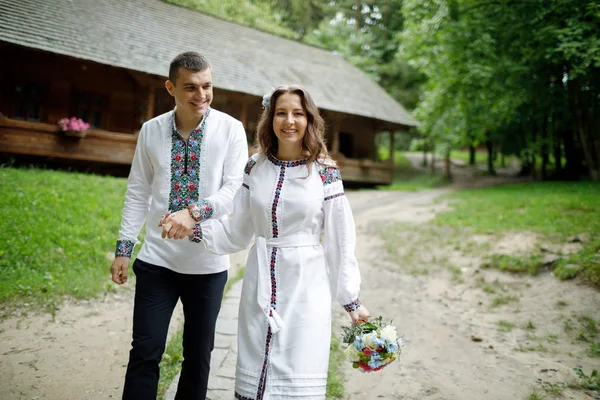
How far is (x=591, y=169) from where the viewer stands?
14000 mm

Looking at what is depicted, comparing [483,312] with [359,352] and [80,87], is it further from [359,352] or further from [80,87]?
[80,87]

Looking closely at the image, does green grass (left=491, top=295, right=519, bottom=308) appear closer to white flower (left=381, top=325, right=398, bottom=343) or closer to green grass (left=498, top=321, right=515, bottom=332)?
green grass (left=498, top=321, right=515, bottom=332)

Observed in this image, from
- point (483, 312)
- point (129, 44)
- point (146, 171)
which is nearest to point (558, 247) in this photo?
point (483, 312)

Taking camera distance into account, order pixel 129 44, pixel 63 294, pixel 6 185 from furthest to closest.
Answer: pixel 129 44, pixel 6 185, pixel 63 294

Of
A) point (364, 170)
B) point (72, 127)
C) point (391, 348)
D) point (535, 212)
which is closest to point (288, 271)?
point (391, 348)

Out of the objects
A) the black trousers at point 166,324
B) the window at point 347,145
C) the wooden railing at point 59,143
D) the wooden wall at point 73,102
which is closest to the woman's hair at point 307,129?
the black trousers at point 166,324

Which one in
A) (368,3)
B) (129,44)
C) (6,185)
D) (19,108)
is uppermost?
(368,3)

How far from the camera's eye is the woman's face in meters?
2.27

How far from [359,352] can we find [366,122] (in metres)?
18.0

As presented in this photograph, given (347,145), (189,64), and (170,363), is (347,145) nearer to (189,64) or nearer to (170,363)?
(170,363)

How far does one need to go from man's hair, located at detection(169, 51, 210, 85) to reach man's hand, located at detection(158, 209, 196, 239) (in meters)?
0.84

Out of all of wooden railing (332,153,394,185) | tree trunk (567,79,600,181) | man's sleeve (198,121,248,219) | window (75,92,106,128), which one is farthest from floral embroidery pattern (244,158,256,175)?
tree trunk (567,79,600,181)

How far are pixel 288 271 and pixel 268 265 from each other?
0.11 metres

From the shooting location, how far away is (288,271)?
2.19 metres
